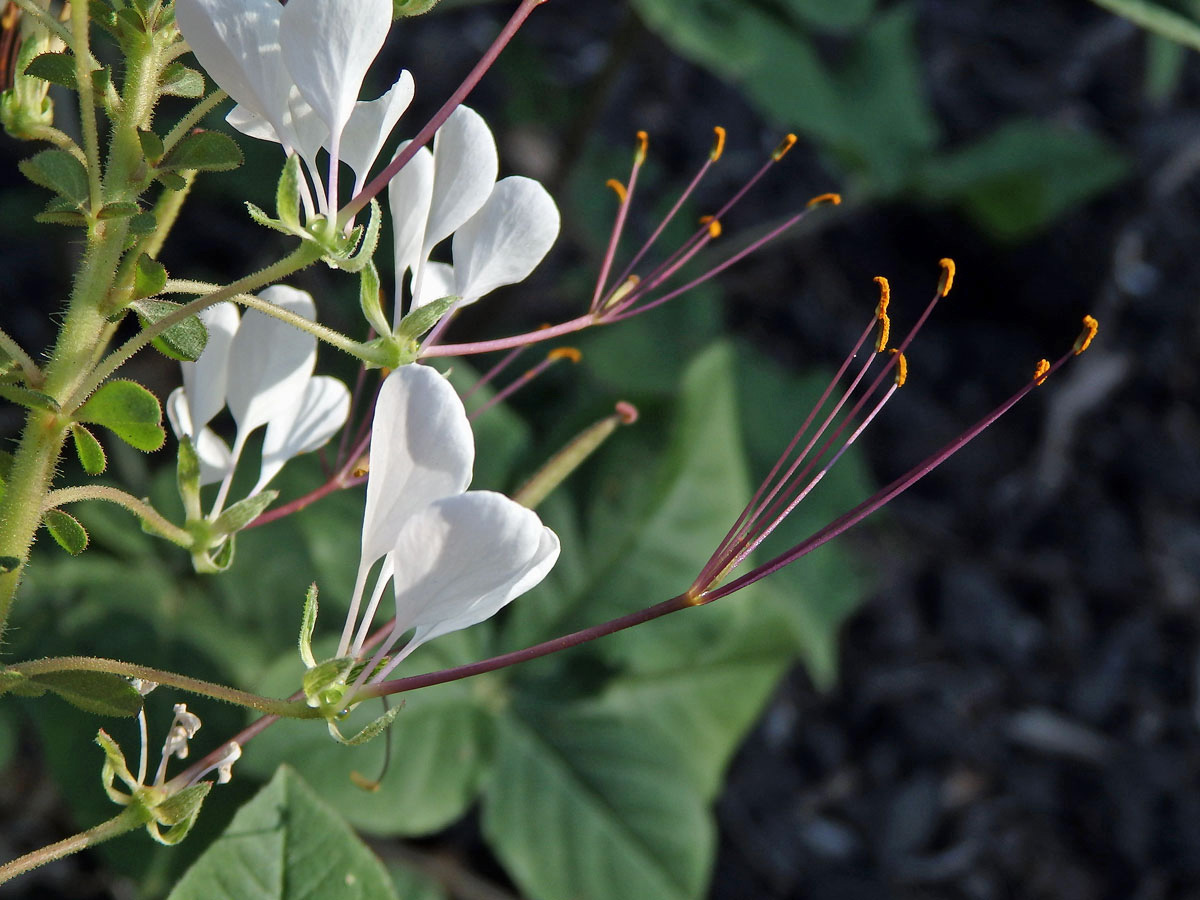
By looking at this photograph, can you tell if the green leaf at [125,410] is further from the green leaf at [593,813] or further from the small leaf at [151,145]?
the green leaf at [593,813]

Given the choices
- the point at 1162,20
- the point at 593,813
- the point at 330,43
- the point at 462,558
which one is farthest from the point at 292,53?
the point at 593,813

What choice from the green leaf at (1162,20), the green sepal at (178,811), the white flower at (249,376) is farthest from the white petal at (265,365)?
the green leaf at (1162,20)

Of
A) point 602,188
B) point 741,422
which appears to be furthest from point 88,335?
point 602,188

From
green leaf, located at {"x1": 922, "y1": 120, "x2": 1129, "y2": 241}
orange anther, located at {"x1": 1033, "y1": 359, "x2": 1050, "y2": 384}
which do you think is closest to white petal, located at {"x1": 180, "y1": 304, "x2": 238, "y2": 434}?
orange anther, located at {"x1": 1033, "y1": 359, "x2": 1050, "y2": 384}

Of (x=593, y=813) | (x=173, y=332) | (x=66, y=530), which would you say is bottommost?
(x=593, y=813)

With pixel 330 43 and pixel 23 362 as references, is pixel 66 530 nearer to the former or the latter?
pixel 23 362

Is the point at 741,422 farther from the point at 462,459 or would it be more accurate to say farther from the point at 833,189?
the point at 462,459
